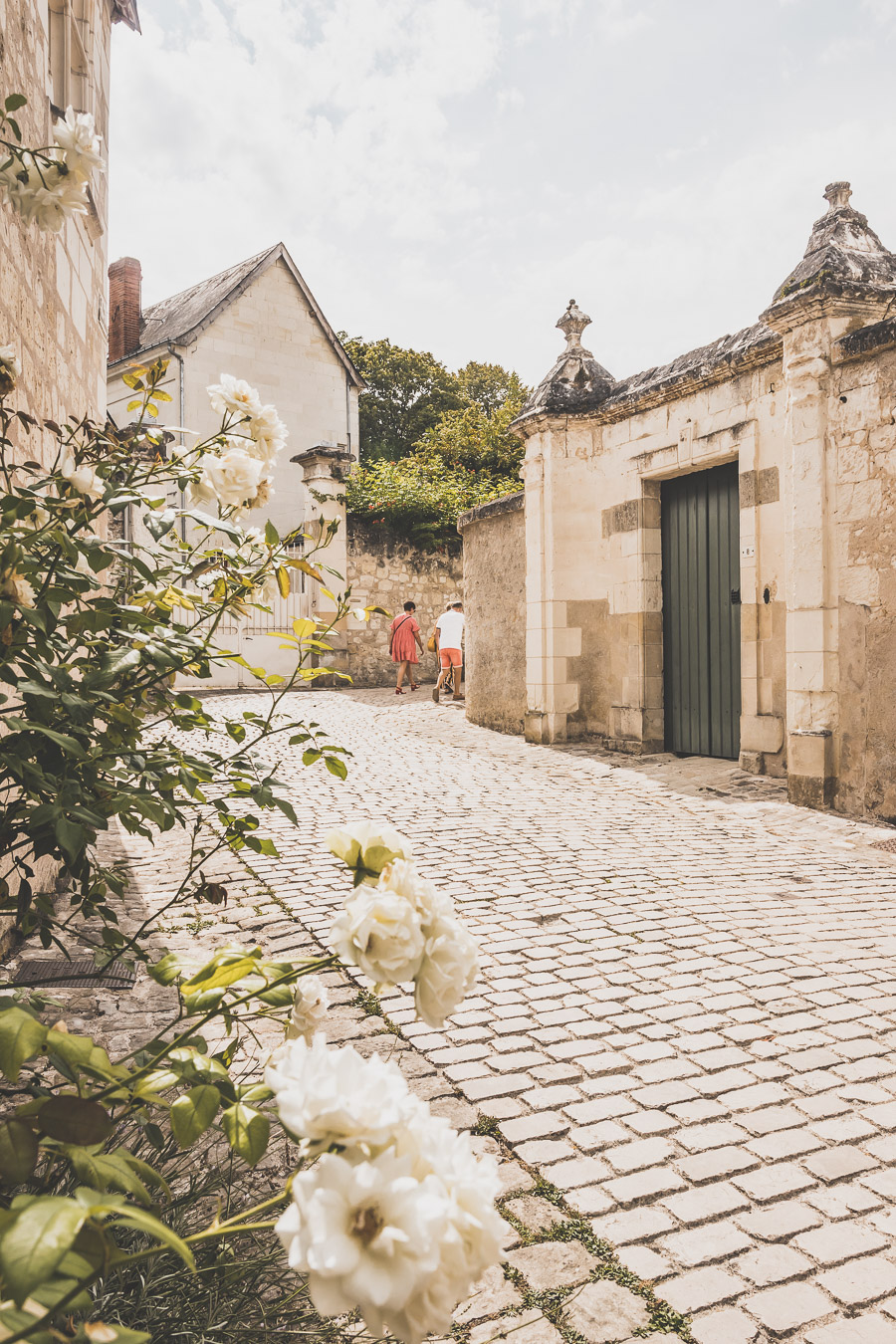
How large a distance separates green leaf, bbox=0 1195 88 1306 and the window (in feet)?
16.4

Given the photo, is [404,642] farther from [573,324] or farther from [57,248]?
[57,248]

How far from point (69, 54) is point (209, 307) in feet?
53.5

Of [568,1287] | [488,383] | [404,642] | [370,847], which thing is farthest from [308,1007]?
[488,383]

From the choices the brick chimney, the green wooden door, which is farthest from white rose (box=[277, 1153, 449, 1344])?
the brick chimney

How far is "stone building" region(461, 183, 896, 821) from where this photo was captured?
5824 millimetres

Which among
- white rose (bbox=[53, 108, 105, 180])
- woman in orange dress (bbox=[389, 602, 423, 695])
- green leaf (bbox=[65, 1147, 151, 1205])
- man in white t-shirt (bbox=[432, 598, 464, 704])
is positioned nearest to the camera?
green leaf (bbox=[65, 1147, 151, 1205])

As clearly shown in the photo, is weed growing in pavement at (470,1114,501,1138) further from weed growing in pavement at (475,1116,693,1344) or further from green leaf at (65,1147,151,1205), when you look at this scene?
green leaf at (65,1147,151,1205)

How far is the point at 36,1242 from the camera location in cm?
66

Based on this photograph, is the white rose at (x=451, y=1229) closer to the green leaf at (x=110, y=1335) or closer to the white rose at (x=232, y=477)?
the green leaf at (x=110, y=1335)

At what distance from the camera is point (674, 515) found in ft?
27.7

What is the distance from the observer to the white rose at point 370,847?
1.11 metres

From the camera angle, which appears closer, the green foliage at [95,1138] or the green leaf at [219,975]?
the green foliage at [95,1138]

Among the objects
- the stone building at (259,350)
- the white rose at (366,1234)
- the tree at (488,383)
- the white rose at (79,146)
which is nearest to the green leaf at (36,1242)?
the white rose at (366,1234)

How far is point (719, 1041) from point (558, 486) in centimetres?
724
